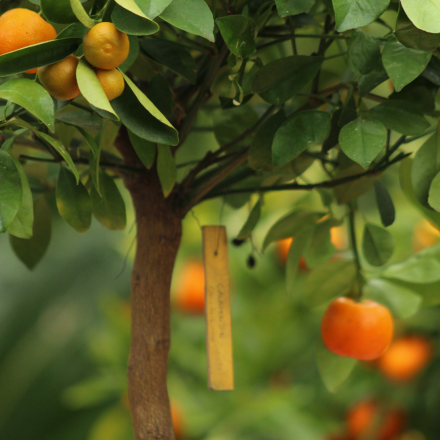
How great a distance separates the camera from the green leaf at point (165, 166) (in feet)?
1.16

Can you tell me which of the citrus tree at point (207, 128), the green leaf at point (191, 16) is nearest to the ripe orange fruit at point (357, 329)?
the citrus tree at point (207, 128)

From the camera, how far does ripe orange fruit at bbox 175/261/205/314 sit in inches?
37.2

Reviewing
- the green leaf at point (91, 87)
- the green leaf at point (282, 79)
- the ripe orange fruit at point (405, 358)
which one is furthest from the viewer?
the ripe orange fruit at point (405, 358)

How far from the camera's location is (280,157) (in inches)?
12.3

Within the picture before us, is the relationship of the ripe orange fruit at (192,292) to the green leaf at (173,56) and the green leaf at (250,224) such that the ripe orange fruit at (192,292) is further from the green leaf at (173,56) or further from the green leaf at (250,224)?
the green leaf at (173,56)

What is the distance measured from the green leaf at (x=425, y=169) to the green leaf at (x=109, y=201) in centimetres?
23

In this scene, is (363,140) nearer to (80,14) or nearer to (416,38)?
(416,38)

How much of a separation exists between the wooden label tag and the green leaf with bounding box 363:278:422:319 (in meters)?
0.18

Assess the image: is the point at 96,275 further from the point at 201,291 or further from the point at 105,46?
→ the point at 105,46

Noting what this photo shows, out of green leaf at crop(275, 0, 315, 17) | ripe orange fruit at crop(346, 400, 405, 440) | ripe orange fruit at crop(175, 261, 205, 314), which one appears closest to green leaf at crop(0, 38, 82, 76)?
green leaf at crop(275, 0, 315, 17)

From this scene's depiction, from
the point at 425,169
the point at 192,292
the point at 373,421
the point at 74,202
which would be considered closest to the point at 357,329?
the point at 425,169

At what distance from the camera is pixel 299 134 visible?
32 centimetres

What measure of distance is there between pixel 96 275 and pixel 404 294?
1.27m

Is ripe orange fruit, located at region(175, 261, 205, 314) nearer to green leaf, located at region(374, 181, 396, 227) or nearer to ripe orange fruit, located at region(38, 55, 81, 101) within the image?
green leaf, located at region(374, 181, 396, 227)
